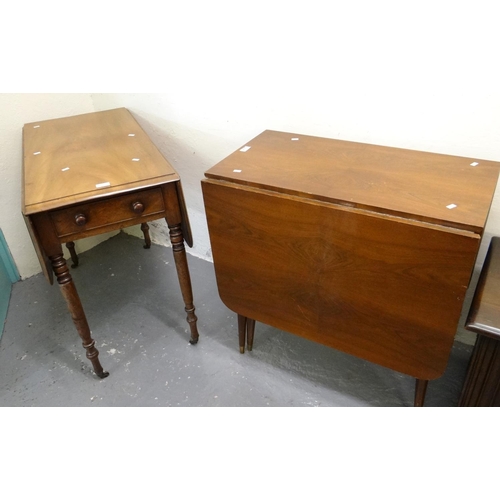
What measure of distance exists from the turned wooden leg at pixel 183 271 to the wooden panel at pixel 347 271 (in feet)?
0.54

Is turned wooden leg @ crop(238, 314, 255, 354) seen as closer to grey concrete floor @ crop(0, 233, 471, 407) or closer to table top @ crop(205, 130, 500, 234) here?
grey concrete floor @ crop(0, 233, 471, 407)

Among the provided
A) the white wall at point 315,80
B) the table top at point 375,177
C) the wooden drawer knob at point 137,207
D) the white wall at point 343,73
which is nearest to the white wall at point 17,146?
the white wall at point 315,80

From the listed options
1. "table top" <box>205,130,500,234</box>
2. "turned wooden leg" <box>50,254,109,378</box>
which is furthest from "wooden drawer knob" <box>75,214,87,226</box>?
"table top" <box>205,130,500,234</box>

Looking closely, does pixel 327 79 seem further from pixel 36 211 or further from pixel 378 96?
pixel 36 211

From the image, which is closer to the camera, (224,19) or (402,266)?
(402,266)

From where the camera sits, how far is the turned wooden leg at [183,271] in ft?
4.61

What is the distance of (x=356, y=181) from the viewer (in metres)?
1.10

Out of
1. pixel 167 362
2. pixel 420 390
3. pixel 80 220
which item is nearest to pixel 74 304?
pixel 80 220

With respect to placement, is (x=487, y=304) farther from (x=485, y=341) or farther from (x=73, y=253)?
(x=73, y=253)

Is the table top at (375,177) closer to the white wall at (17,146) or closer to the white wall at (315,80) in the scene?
the white wall at (315,80)

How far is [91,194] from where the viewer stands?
3.94 ft

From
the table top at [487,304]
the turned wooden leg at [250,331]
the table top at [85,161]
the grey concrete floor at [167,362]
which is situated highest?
the table top at [85,161]

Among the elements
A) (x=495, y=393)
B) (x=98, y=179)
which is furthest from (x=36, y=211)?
(x=495, y=393)

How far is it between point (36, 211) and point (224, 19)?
0.86 meters
